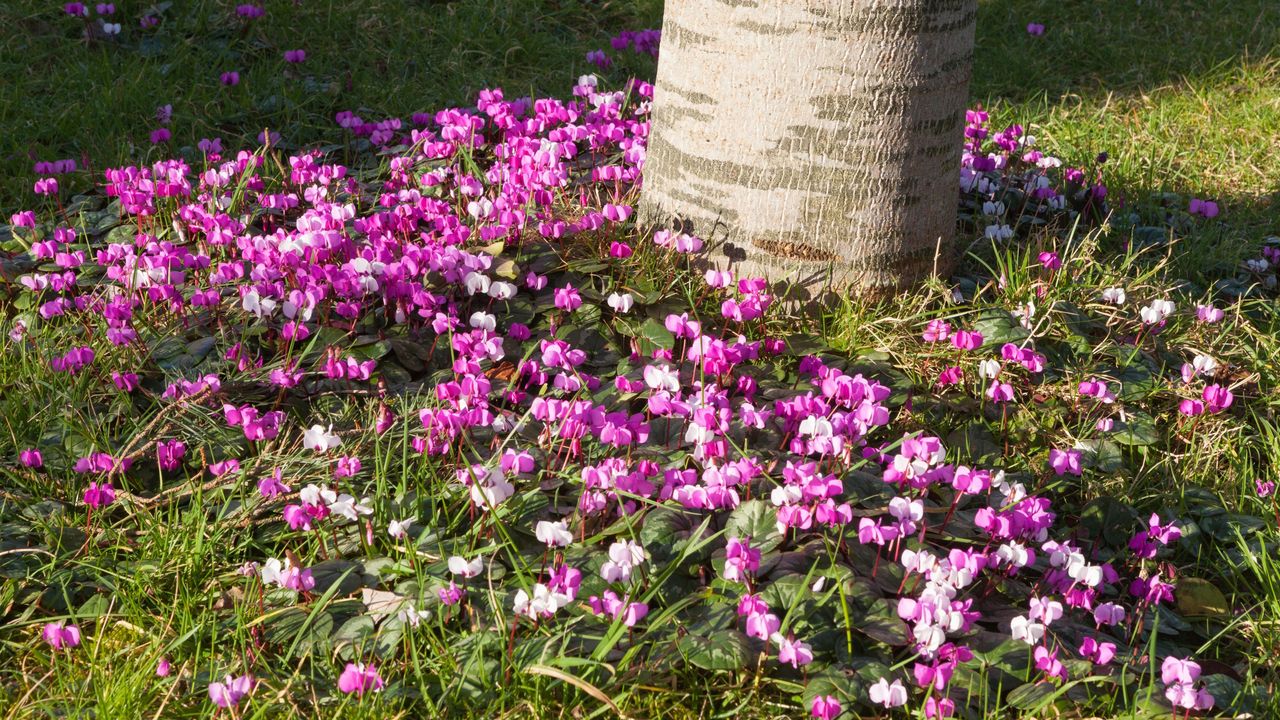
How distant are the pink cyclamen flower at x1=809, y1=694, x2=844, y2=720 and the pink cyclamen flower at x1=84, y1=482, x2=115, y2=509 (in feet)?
5.72

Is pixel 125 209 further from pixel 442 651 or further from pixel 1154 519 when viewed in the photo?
pixel 1154 519

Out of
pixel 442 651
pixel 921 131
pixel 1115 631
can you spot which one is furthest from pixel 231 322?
pixel 1115 631

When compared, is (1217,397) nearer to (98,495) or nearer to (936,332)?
(936,332)

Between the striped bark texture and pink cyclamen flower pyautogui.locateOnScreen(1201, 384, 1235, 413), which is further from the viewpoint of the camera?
the striped bark texture

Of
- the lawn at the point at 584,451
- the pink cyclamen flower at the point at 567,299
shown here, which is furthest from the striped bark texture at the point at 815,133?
the pink cyclamen flower at the point at 567,299

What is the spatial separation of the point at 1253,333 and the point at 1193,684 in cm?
206

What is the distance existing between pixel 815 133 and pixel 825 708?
1936mm

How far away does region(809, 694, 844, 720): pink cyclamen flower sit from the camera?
217 centimetres

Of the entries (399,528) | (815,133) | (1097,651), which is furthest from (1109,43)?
(399,528)

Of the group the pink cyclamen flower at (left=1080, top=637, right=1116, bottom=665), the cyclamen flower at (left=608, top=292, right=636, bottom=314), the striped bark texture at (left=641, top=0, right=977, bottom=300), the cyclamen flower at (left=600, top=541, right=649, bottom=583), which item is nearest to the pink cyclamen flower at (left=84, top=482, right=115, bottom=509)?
the cyclamen flower at (left=600, top=541, right=649, bottom=583)

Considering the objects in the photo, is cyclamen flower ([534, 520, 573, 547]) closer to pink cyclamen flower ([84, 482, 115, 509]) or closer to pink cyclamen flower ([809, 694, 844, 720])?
pink cyclamen flower ([809, 694, 844, 720])

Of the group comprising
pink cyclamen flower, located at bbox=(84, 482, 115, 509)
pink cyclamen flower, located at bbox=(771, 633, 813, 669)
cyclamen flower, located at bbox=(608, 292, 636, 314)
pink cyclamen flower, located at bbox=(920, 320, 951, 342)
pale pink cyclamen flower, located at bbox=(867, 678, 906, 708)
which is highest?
cyclamen flower, located at bbox=(608, 292, 636, 314)

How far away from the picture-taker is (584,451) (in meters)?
3.02

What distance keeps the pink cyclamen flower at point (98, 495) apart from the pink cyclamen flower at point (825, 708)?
68.7 inches
